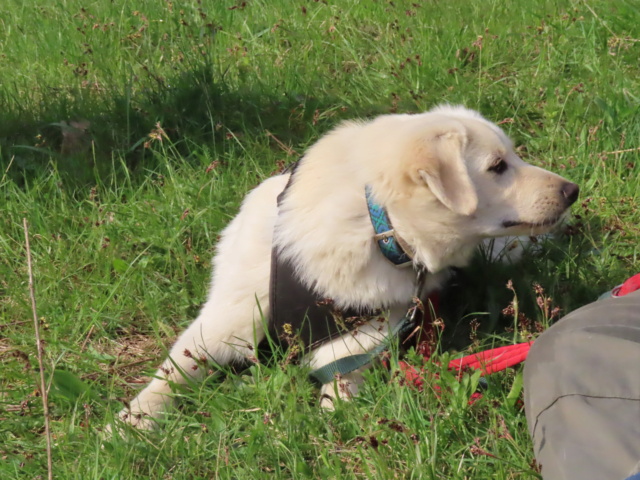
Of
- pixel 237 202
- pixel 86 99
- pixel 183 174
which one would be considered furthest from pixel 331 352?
pixel 86 99

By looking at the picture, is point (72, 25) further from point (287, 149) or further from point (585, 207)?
point (585, 207)

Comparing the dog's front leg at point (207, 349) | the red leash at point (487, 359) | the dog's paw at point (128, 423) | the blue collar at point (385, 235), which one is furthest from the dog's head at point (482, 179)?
the dog's paw at point (128, 423)

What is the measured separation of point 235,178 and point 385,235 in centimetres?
138

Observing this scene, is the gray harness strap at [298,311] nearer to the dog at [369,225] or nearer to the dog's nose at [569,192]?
the dog at [369,225]

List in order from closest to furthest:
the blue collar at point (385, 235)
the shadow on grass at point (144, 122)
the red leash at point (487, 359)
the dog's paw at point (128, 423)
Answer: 1. the dog's paw at point (128, 423)
2. the red leash at point (487, 359)
3. the blue collar at point (385, 235)
4. the shadow on grass at point (144, 122)

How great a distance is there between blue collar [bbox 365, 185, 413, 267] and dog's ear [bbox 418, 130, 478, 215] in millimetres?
197

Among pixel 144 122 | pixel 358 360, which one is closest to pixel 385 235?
pixel 358 360

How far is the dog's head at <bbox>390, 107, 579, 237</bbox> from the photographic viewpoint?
7.85 feet

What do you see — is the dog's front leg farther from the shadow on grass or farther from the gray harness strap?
the shadow on grass

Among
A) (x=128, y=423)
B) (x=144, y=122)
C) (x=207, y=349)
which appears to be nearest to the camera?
(x=128, y=423)

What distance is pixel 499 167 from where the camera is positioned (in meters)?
2.57

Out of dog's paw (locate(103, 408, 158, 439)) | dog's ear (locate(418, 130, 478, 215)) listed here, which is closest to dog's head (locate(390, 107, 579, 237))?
dog's ear (locate(418, 130, 478, 215))

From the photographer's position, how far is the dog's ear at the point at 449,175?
235 centimetres

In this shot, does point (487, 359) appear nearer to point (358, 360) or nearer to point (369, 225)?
point (358, 360)
